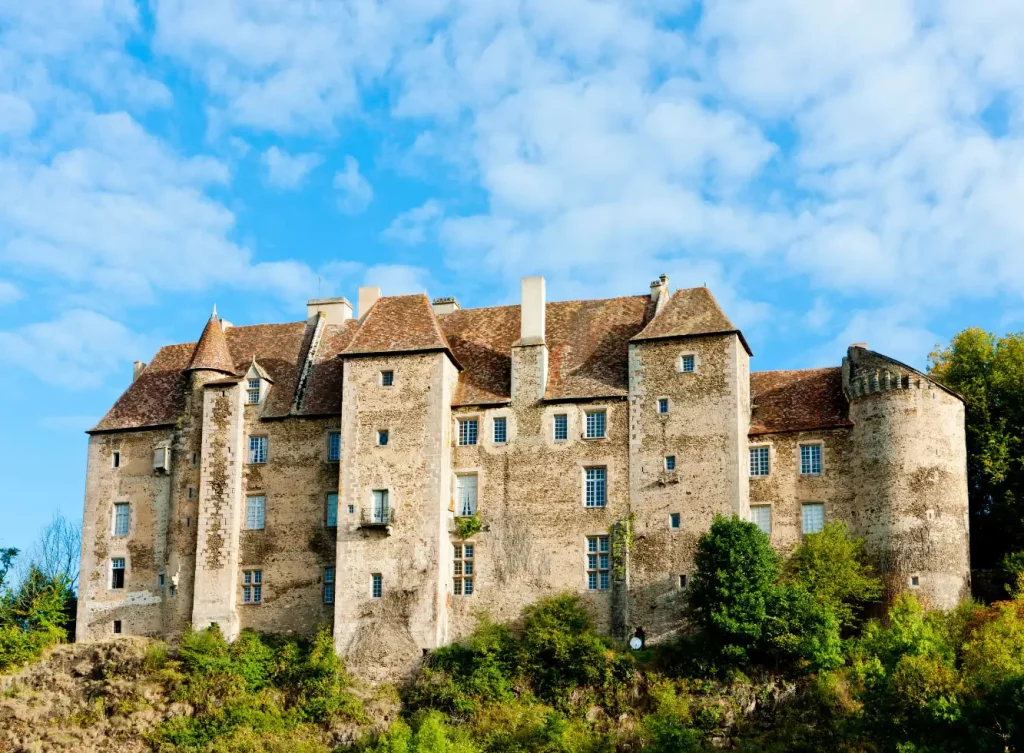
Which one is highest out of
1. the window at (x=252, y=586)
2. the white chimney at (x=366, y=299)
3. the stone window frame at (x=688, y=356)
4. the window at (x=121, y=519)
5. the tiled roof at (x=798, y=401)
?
the white chimney at (x=366, y=299)

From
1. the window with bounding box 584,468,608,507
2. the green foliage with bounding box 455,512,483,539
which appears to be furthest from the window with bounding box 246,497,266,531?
the window with bounding box 584,468,608,507

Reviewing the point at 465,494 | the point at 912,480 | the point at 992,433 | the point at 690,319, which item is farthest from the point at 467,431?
the point at 992,433

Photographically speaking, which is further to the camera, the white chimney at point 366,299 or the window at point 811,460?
the white chimney at point 366,299

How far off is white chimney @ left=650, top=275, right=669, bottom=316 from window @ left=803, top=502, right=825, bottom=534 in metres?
9.99

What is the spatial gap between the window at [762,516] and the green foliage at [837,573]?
1.92 m

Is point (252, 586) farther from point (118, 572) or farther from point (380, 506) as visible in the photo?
point (380, 506)

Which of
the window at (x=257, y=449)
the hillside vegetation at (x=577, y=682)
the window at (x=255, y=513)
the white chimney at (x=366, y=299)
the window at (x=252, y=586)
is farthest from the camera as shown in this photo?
the white chimney at (x=366, y=299)

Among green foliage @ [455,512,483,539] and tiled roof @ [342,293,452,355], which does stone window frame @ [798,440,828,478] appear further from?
tiled roof @ [342,293,452,355]

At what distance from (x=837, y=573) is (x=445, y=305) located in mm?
20949

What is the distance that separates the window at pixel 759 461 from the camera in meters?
61.2

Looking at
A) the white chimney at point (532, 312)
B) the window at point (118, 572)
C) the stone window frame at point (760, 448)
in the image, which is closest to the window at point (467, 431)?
the white chimney at point (532, 312)

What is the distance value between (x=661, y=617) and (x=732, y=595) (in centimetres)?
440

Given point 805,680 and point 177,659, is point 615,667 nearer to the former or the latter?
point 805,680

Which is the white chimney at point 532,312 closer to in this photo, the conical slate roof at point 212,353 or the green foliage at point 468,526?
the green foliage at point 468,526
